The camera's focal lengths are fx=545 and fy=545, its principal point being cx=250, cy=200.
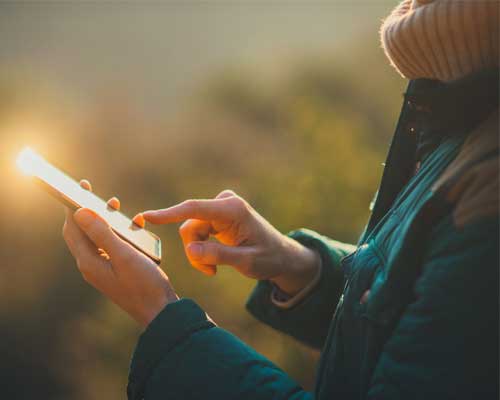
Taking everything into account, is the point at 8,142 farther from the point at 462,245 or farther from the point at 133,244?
the point at 462,245

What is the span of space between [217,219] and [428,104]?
0.75 metres

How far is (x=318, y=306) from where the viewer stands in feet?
5.69

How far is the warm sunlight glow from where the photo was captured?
1487 millimetres

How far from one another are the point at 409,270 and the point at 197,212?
764mm

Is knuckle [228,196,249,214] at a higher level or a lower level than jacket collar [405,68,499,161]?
lower

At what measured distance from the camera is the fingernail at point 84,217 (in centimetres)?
136

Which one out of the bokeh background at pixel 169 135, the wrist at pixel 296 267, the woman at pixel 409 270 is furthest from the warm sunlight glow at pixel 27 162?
the bokeh background at pixel 169 135

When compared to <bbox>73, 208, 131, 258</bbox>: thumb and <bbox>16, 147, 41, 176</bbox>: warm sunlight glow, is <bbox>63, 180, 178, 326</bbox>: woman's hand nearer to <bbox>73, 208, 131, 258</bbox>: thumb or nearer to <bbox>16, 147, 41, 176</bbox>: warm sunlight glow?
<bbox>73, 208, 131, 258</bbox>: thumb

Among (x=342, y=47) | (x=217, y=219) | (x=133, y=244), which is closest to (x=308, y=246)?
(x=217, y=219)

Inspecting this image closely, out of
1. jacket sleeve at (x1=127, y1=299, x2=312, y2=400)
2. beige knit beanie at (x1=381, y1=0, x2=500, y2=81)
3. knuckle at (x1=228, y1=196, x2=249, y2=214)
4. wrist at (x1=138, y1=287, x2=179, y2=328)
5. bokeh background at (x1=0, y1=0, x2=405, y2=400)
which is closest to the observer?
beige knit beanie at (x1=381, y1=0, x2=500, y2=81)

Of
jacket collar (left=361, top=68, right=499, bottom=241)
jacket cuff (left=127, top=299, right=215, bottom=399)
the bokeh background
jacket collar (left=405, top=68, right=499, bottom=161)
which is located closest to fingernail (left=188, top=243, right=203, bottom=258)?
jacket cuff (left=127, top=299, right=215, bottom=399)

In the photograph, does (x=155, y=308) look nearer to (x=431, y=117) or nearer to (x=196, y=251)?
(x=196, y=251)

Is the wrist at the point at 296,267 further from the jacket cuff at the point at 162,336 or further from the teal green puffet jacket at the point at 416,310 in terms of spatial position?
the jacket cuff at the point at 162,336

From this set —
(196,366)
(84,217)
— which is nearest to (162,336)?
(196,366)
